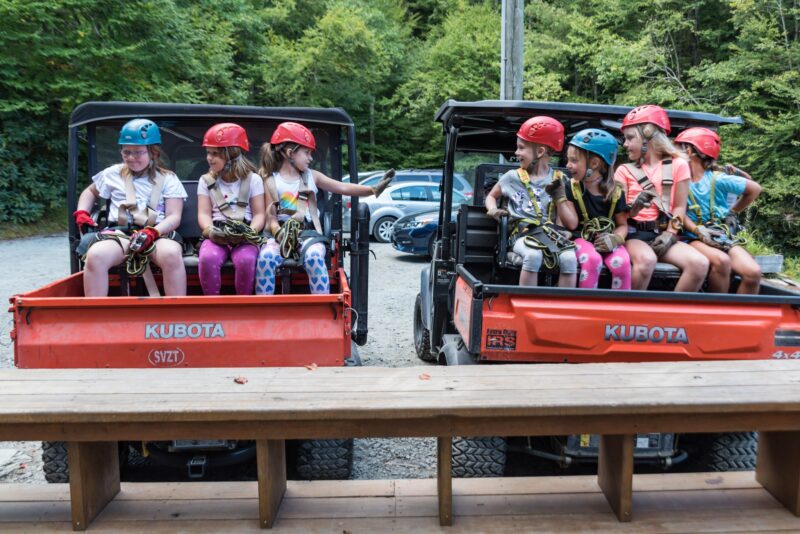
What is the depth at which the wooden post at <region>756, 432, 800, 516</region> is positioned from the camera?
2.68 metres

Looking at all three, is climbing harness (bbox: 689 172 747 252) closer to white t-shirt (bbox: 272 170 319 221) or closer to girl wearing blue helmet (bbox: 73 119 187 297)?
white t-shirt (bbox: 272 170 319 221)

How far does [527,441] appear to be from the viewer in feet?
12.6

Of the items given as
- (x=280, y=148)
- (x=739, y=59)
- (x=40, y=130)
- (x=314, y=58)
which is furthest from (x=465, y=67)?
(x=280, y=148)

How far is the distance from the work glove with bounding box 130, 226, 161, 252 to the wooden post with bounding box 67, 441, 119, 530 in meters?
1.82

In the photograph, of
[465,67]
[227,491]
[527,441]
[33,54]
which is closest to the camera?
[227,491]

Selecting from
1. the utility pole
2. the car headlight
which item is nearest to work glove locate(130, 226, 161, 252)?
the utility pole

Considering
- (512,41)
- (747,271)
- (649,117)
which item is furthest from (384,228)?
(747,271)

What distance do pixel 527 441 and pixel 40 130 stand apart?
61.0 feet

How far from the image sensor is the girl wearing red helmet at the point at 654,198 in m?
4.31

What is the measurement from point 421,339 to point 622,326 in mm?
3083

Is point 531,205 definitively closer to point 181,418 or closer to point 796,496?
point 796,496

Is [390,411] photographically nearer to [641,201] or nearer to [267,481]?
[267,481]

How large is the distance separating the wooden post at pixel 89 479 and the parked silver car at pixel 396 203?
43.2 ft

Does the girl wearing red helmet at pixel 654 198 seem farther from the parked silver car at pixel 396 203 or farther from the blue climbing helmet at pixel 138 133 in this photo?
A: the parked silver car at pixel 396 203
